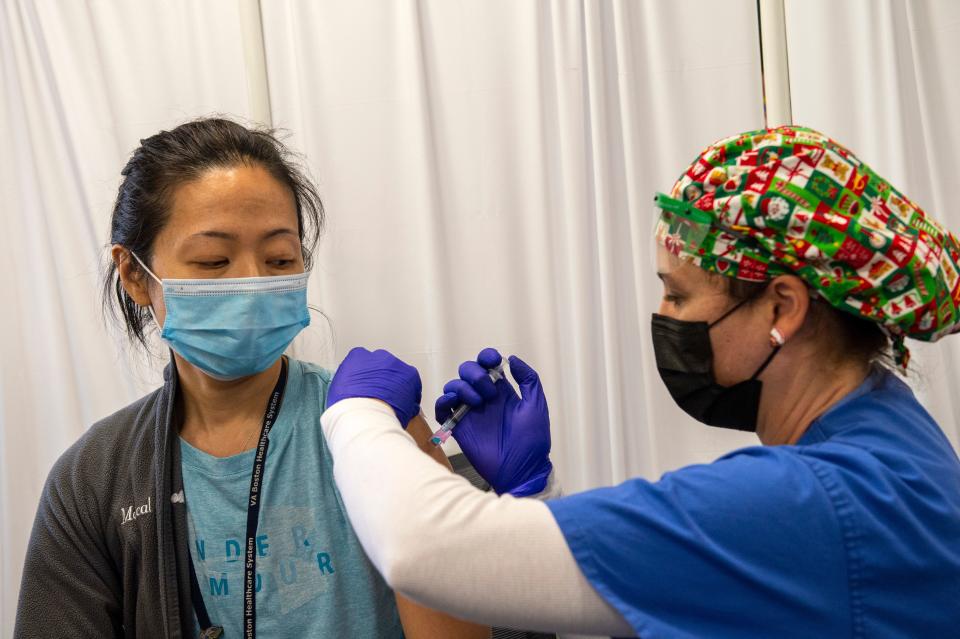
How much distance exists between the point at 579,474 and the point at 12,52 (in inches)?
75.7

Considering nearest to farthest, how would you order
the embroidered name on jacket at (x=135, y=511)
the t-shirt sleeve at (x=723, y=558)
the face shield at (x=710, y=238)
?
the t-shirt sleeve at (x=723, y=558) → the face shield at (x=710, y=238) → the embroidered name on jacket at (x=135, y=511)

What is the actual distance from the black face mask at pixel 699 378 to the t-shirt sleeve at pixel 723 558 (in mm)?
275

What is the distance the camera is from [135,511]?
1366 millimetres

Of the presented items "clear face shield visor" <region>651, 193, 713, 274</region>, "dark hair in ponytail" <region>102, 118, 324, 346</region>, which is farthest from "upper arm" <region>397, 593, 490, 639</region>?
"dark hair in ponytail" <region>102, 118, 324, 346</region>

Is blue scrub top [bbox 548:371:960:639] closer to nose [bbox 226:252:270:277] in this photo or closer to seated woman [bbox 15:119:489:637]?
seated woman [bbox 15:119:489:637]

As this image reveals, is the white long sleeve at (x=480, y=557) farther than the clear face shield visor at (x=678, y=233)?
No

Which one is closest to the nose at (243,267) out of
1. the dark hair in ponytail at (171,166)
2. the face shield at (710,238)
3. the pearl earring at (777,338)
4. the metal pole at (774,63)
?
the dark hair in ponytail at (171,166)

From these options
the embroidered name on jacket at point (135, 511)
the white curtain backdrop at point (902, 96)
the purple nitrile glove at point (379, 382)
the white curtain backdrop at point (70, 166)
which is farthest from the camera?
the white curtain backdrop at point (70, 166)

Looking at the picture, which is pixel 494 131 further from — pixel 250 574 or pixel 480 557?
pixel 480 557

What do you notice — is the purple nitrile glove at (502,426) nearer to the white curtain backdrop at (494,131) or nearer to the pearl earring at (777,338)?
the pearl earring at (777,338)

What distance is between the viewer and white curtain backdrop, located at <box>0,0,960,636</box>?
1944 millimetres

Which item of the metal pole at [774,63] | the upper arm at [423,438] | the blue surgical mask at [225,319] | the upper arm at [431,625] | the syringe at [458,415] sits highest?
the metal pole at [774,63]

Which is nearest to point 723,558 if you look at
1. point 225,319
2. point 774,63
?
point 225,319

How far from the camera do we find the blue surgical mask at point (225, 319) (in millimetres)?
1375
